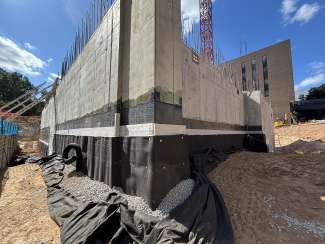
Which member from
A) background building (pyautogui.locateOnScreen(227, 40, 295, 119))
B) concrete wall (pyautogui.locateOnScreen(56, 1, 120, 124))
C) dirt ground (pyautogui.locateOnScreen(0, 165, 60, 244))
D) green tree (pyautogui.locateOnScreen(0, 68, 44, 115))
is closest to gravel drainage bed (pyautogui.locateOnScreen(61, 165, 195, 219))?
dirt ground (pyautogui.locateOnScreen(0, 165, 60, 244))

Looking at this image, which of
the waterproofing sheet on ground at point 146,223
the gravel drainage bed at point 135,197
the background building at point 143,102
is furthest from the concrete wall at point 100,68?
the waterproofing sheet on ground at point 146,223

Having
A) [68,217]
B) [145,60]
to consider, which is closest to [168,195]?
[68,217]

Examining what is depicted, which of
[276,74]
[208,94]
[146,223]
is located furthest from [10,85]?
[276,74]

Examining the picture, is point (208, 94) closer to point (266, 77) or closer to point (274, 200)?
point (274, 200)

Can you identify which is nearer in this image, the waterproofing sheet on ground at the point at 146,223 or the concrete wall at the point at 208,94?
the waterproofing sheet on ground at the point at 146,223

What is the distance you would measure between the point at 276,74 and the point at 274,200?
46.9 m

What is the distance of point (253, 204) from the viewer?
3.91m

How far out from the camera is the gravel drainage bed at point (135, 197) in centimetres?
328

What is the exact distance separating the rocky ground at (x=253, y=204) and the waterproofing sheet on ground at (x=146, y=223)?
30 centimetres

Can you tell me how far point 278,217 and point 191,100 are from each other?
362 cm

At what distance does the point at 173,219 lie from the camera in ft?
9.77

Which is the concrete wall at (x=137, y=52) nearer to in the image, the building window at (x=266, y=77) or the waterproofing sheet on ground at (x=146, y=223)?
the waterproofing sheet on ground at (x=146, y=223)

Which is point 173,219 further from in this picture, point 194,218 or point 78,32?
point 78,32

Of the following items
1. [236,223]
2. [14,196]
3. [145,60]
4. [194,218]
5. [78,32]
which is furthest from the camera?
[78,32]
